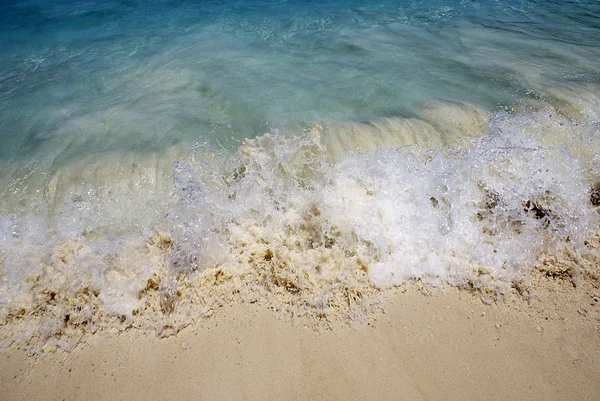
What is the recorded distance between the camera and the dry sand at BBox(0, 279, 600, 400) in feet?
7.06

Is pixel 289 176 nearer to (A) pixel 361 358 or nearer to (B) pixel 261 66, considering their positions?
(A) pixel 361 358

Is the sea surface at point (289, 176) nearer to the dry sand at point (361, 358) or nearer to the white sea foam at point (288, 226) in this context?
the white sea foam at point (288, 226)

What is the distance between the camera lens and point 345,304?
2.51 metres

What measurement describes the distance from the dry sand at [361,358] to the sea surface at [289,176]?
0.52ft

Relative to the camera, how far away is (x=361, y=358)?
2275 mm

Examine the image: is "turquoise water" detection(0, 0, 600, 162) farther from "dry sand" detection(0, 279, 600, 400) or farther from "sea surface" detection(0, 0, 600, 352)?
"dry sand" detection(0, 279, 600, 400)

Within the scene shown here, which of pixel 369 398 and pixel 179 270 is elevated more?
pixel 179 270

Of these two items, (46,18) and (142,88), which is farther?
(46,18)

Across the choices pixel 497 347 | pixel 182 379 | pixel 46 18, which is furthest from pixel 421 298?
pixel 46 18

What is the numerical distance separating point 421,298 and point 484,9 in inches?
332

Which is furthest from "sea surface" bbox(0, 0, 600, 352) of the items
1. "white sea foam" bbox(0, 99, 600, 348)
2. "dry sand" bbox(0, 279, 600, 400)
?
"dry sand" bbox(0, 279, 600, 400)

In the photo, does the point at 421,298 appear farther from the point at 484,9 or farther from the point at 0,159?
the point at 484,9

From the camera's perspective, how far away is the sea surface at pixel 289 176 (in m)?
2.66

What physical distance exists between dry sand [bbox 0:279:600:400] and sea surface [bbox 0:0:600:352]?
0.52ft
